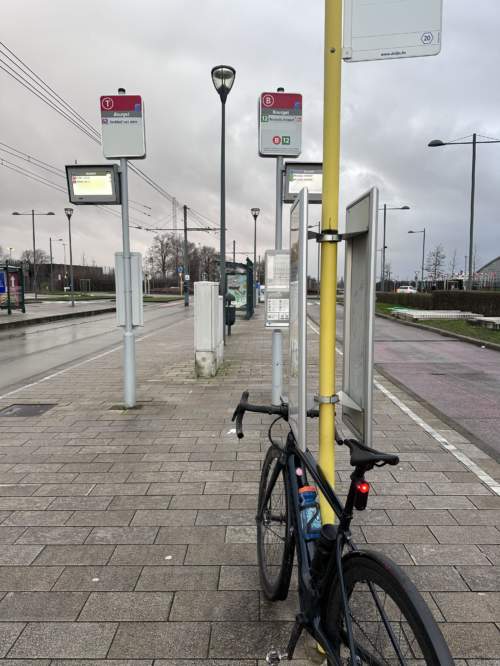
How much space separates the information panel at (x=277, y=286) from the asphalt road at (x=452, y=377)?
2.33m

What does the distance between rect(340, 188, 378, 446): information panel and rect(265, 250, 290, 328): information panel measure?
3.87m

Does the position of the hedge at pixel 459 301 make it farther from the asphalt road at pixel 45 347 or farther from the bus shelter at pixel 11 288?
the bus shelter at pixel 11 288

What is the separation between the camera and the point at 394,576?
1.49 metres

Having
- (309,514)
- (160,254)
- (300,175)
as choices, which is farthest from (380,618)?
(160,254)

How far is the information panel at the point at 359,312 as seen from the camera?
201cm

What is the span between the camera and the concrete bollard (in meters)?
8.84

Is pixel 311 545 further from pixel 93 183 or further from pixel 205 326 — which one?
pixel 205 326

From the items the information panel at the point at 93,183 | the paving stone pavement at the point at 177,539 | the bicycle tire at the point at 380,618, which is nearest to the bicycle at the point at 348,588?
the bicycle tire at the point at 380,618

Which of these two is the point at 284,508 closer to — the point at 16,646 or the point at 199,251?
the point at 16,646

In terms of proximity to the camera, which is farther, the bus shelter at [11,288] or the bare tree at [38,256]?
the bare tree at [38,256]

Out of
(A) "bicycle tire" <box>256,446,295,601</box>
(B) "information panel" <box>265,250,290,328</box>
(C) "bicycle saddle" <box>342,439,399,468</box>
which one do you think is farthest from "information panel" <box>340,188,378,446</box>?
(B) "information panel" <box>265,250,290,328</box>

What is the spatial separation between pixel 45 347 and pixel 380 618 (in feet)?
45.8

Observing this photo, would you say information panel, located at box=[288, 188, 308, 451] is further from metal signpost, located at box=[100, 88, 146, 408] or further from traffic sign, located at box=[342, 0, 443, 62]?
metal signpost, located at box=[100, 88, 146, 408]

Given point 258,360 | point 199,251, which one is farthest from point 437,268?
point 258,360
